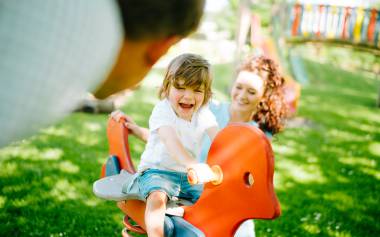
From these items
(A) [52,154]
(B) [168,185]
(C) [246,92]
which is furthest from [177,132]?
(A) [52,154]

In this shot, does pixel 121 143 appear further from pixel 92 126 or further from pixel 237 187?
pixel 92 126

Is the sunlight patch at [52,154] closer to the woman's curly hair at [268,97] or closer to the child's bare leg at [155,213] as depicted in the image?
→ the woman's curly hair at [268,97]

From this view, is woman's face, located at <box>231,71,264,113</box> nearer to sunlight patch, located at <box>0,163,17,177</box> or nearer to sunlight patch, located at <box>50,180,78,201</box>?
sunlight patch, located at <box>50,180,78,201</box>

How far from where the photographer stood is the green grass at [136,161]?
2674 mm

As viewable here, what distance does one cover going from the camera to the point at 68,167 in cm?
342

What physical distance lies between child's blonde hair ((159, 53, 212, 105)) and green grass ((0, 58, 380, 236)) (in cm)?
101

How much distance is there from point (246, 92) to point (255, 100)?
8cm

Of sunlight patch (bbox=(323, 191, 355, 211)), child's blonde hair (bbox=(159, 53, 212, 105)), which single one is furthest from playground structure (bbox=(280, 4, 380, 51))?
child's blonde hair (bbox=(159, 53, 212, 105))

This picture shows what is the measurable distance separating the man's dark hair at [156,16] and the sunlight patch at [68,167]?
285cm

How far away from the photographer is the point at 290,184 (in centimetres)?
354

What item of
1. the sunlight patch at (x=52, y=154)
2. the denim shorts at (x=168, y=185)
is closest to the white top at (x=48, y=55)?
the denim shorts at (x=168, y=185)

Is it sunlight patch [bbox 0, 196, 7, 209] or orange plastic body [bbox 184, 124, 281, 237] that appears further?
sunlight patch [bbox 0, 196, 7, 209]

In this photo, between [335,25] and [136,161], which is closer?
[136,161]

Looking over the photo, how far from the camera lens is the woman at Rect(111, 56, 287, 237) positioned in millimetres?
2480
